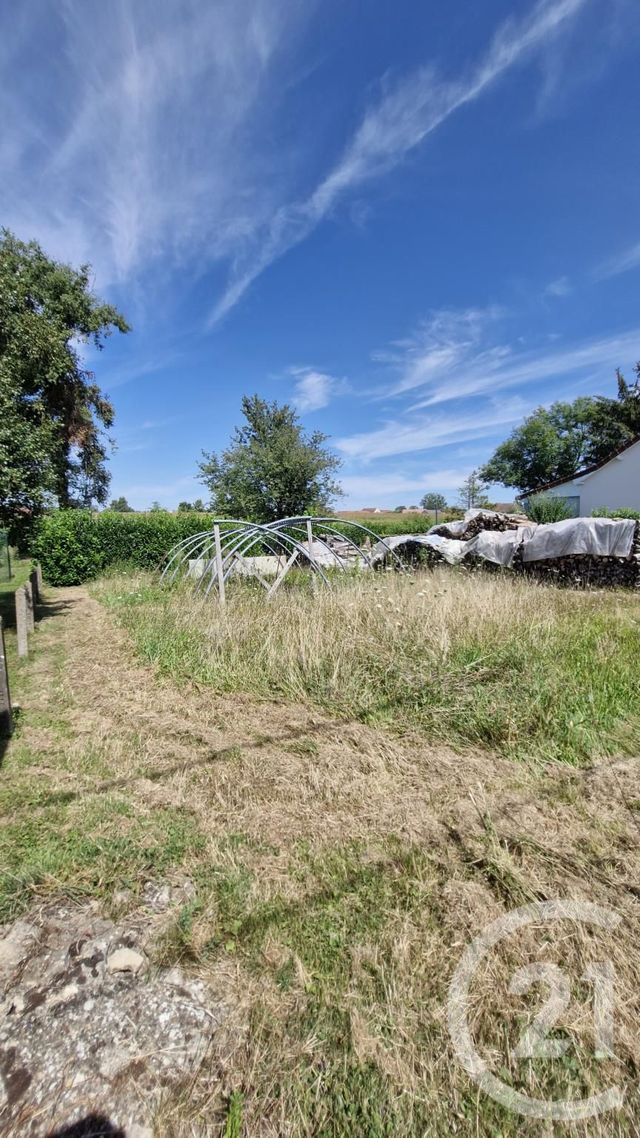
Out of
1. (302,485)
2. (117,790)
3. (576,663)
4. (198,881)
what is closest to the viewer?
(198,881)

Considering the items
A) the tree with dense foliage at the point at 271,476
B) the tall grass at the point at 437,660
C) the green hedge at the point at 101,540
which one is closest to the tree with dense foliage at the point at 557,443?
the tree with dense foliage at the point at 271,476

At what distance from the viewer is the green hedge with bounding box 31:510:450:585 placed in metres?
14.1

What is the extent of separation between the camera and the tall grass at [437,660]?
332cm

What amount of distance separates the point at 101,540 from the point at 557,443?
1495 inches

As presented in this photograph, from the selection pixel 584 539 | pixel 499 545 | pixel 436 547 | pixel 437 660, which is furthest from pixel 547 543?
pixel 437 660

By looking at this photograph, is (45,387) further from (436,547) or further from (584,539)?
(584,539)

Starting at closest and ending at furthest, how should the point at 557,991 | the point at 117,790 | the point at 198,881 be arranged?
the point at 557,991
the point at 198,881
the point at 117,790

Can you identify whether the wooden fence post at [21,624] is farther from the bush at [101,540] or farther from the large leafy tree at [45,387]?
the bush at [101,540]

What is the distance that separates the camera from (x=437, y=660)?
3.98m

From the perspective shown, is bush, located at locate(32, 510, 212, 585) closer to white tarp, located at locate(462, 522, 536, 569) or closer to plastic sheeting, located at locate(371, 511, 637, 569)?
plastic sheeting, located at locate(371, 511, 637, 569)

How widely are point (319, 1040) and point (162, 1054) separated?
51cm

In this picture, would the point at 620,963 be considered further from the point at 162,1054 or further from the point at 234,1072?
the point at 162,1054

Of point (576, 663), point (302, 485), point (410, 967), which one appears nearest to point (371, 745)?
point (410, 967)

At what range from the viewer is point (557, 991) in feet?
5.02
